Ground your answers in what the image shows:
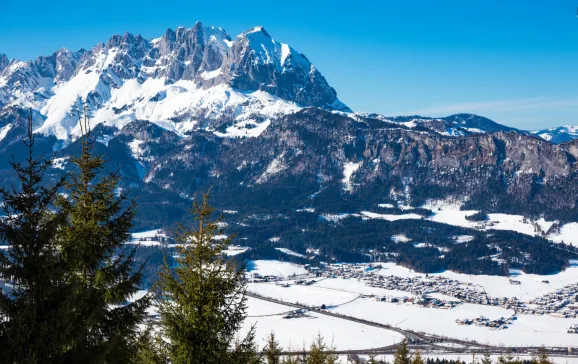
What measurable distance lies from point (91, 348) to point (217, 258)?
5383 mm

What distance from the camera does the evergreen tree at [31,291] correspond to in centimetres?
972

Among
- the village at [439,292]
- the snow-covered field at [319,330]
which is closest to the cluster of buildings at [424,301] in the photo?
the village at [439,292]

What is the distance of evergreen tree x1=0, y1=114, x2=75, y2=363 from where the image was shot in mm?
9719

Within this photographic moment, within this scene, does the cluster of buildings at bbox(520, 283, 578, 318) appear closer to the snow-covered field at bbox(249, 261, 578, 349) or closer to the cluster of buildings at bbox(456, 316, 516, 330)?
the snow-covered field at bbox(249, 261, 578, 349)

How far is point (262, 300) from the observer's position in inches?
5148

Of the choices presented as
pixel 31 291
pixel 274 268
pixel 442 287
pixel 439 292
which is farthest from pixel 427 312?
pixel 31 291

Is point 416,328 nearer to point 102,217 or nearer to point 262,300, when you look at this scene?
point 262,300

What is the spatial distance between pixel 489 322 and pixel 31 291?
113 m

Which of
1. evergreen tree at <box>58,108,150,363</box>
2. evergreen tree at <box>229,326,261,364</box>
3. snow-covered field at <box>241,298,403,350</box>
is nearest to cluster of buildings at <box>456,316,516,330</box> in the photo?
snow-covered field at <box>241,298,403,350</box>

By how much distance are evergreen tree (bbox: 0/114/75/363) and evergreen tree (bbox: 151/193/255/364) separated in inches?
189

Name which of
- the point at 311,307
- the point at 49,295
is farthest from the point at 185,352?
the point at 311,307

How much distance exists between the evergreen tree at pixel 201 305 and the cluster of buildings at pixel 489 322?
104 meters

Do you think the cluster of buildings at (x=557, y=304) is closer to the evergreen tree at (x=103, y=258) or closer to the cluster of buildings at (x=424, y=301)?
the cluster of buildings at (x=424, y=301)

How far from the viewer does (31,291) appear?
10.0 m
